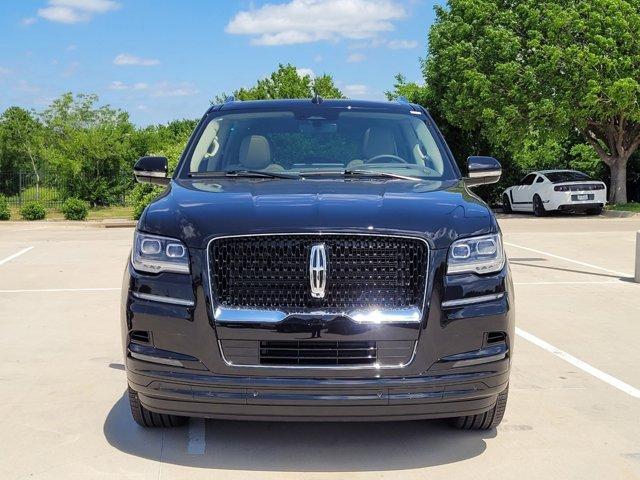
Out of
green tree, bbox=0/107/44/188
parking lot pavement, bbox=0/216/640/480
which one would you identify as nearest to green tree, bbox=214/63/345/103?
green tree, bbox=0/107/44/188

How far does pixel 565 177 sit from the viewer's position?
2783 centimetres

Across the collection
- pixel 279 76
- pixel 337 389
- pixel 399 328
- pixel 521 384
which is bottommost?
pixel 521 384

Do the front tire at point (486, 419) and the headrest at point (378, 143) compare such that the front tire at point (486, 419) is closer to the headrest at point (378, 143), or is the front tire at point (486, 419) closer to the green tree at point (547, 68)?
the headrest at point (378, 143)

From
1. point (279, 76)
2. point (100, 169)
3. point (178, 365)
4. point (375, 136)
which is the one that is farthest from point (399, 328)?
point (100, 169)

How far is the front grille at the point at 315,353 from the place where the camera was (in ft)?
13.0

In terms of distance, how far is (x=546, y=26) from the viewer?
27.9 metres

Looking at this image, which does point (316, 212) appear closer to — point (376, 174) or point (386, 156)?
point (376, 174)

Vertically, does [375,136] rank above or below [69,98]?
below

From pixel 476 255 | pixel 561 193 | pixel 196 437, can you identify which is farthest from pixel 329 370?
pixel 561 193

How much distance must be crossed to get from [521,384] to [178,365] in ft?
9.26

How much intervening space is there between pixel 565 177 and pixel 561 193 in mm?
1202

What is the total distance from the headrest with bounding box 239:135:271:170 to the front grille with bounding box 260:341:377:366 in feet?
5.95

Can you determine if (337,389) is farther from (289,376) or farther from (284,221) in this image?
(284,221)

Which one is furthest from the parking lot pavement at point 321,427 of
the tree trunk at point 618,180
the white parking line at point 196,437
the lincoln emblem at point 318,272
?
the tree trunk at point 618,180
